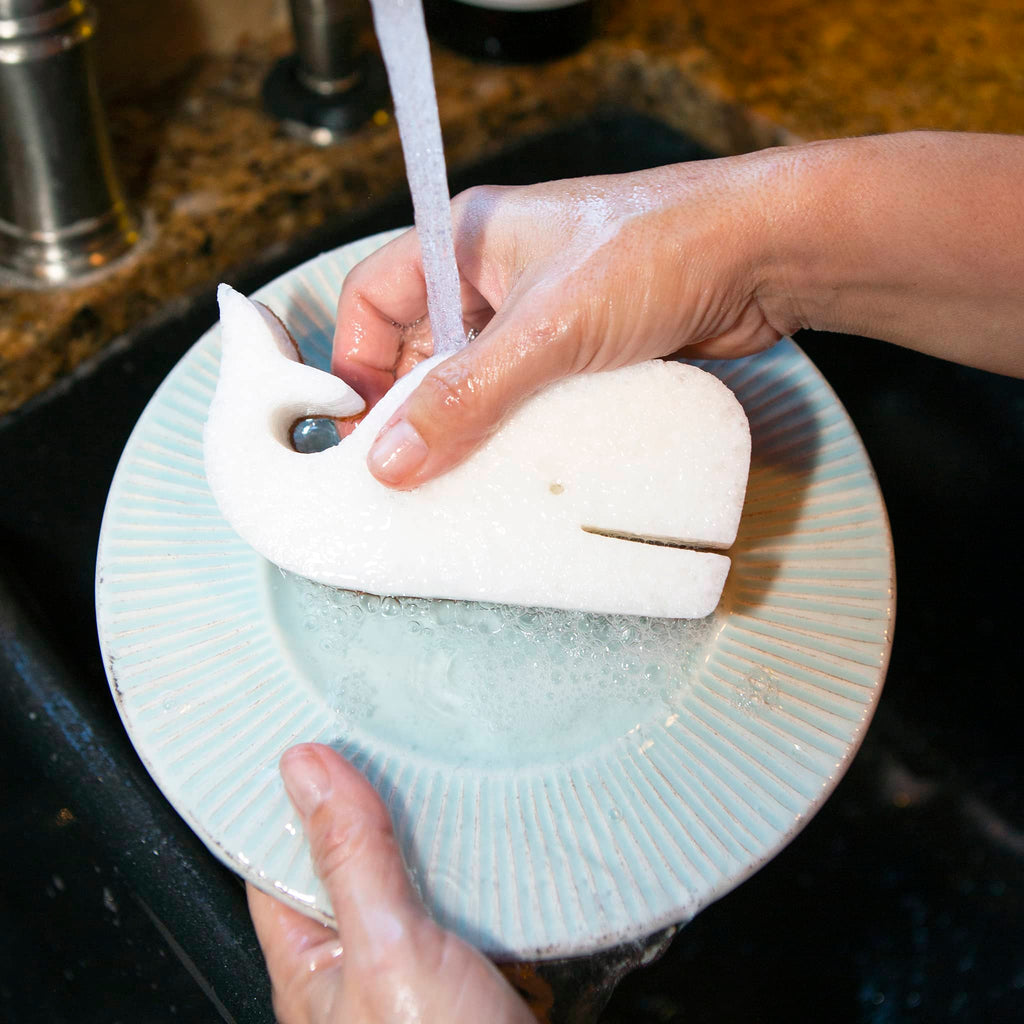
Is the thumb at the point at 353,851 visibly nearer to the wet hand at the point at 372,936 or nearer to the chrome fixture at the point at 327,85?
the wet hand at the point at 372,936

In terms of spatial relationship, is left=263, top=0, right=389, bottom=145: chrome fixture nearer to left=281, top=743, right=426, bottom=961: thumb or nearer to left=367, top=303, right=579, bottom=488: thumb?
left=367, top=303, right=579, bottom=488: thumb

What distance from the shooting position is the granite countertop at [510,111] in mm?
885

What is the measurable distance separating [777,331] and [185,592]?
458 mm

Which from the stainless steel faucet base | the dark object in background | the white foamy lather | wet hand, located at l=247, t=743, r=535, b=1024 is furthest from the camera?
the dark object in background

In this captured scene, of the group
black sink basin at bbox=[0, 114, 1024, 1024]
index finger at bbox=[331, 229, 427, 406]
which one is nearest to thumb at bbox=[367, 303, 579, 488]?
index finger at bbox=[331, 229, 427, 406]

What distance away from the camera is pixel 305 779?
0.50 metres

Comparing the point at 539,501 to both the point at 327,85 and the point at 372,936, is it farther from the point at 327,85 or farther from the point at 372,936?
the point at 327,85

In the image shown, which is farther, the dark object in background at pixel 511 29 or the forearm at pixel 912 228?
the dark object in background at pixel 511 29

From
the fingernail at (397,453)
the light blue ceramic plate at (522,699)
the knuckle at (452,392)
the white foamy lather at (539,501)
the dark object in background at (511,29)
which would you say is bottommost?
the light blue ceramic plate at (522,699)

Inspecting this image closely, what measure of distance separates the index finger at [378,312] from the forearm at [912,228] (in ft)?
0.81

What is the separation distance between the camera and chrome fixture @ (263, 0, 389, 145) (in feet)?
3.10

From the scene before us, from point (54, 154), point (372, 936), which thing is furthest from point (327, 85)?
point (372, 936)

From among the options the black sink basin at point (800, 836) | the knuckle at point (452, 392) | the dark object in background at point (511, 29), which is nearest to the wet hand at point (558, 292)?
the knuckle at point (452, 392)

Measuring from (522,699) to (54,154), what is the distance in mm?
624
